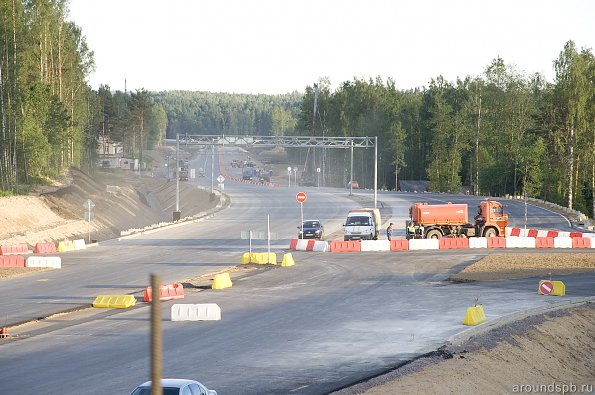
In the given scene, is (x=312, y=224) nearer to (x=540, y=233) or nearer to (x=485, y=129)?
(x=540, y=233)

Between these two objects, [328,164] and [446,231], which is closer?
[446,231]

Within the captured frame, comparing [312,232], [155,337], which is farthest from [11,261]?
[155,337]

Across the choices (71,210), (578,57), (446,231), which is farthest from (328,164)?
(446,231)

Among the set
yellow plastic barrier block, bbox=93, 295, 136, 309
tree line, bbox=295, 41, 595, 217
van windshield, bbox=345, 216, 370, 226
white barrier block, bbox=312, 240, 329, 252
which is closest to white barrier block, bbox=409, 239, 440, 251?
van windshield, bbox=345, 216, 370, 226

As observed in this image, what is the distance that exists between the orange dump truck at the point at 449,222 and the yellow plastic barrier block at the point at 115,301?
2913 centimetres

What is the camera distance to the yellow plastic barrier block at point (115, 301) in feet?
118

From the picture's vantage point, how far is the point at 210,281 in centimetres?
4403

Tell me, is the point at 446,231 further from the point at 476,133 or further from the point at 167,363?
the point at 476,133

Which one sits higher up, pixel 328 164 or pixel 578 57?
pixel 578 57

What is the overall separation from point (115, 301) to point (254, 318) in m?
6.78

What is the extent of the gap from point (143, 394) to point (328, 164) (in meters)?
178

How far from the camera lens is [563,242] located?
59969 mm

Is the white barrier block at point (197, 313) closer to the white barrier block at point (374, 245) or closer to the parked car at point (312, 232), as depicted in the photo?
the white barrier block at point (374, 245)

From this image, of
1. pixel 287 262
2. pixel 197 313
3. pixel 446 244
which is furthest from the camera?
pixel 446 244
